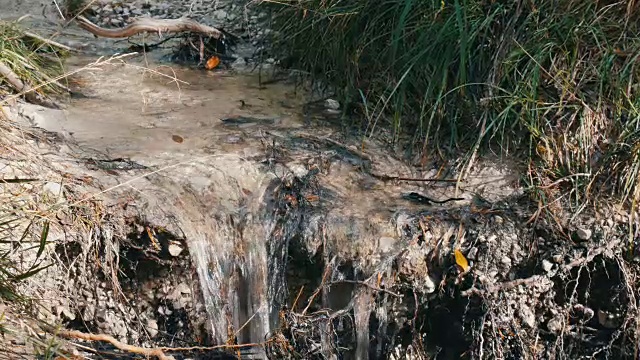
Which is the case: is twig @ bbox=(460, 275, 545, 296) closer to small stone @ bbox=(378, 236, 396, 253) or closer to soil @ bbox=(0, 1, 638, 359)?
soil @ bbox=(0, 1, 638, 359)

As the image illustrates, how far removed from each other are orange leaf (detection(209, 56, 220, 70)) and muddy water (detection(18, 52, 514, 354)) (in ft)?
1.63

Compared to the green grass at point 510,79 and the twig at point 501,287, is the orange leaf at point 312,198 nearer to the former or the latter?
the green grass at point 510,79

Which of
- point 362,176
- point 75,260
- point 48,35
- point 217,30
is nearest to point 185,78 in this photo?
point 217,30

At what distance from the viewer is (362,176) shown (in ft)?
13.4

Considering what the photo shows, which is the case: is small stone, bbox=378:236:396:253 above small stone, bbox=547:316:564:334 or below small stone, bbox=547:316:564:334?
above

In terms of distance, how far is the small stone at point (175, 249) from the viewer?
11.8ft

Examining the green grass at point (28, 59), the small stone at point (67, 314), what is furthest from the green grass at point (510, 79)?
the small stone at point (67, 314)

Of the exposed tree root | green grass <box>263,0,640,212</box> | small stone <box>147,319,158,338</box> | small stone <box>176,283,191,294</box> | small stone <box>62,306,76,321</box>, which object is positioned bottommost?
small stone <box>147,319,158,338</box>

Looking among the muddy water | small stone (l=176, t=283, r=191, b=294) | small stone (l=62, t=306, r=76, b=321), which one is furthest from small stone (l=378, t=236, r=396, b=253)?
small stone (l=62, t=306, r=76, b=321)

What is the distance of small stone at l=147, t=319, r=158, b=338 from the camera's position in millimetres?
3643

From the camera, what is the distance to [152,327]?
12.0 ft

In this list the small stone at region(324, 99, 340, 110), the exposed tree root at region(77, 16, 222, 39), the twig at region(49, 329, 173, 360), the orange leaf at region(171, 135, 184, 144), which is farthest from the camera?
the exposed tree root at region(77, 16, 222, 39)

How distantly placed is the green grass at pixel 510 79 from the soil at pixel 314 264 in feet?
0.77

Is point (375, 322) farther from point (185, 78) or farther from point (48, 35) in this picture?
point (48, 35)
